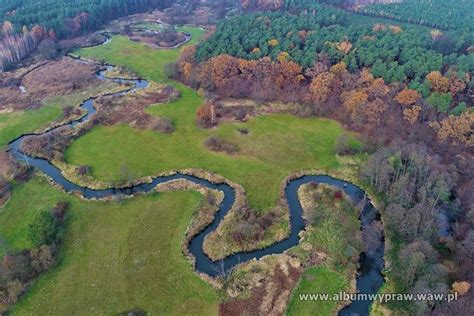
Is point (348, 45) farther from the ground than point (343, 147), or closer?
farther from the ground

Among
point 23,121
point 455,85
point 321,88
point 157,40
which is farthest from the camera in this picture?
A: point 157,40

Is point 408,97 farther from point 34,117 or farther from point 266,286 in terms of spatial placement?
point 34,117

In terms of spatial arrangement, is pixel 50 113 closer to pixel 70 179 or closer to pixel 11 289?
pixel 70 179

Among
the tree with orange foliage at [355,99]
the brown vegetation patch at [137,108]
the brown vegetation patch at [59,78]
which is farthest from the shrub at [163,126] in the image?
the tree with orange foliage at [355,99]

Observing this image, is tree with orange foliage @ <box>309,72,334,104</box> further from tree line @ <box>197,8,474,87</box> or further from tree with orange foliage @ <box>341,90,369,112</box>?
tree line @ <box>197,8,474,87</box>

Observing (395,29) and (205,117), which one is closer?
(205,117)

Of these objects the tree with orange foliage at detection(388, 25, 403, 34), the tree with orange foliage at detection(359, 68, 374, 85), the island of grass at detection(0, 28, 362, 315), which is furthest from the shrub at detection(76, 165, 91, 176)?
the tree with orange foliage at detection(388, 25, 403, 34)

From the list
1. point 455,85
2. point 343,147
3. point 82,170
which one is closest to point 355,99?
point 343,147
